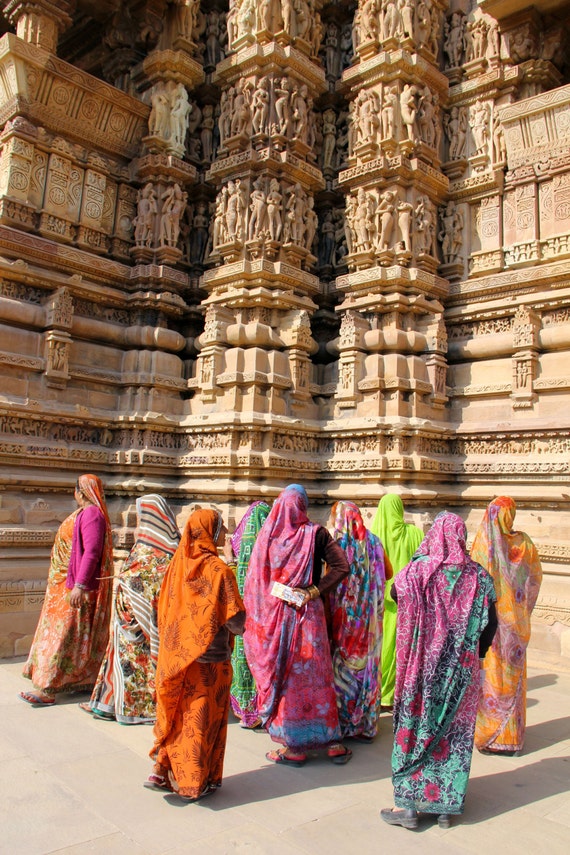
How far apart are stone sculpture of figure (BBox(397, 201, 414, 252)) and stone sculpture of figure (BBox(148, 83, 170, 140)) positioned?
3.82m

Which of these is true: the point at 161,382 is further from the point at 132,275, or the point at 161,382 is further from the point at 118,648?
the point at 118,648

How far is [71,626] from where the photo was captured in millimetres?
6121

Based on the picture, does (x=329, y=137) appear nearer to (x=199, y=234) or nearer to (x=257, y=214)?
(x=257, y=214)

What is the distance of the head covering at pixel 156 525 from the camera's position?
5.18 metres

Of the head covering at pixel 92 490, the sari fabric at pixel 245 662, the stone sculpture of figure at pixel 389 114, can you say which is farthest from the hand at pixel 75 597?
the stone sculpture of figure at pixel 389 114

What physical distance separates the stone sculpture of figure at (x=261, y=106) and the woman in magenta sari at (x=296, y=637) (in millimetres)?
7052

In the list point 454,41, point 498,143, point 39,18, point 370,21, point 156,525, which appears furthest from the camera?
point 454,41

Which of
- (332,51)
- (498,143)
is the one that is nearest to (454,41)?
(332,51)

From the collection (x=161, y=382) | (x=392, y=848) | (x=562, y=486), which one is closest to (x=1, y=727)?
(x=392, y=848)

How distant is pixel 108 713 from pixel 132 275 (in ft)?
21.7

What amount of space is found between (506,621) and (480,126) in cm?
780

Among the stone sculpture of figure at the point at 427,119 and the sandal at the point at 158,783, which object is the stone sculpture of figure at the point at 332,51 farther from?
the sandal at the point at 158,783

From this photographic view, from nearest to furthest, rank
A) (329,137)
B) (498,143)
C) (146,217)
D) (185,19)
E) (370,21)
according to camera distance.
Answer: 1. (498,143)
2. (146,217)
3. (370,21)
4. (185,19)
5. (329,137)

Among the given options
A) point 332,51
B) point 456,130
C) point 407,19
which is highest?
point 332,51
